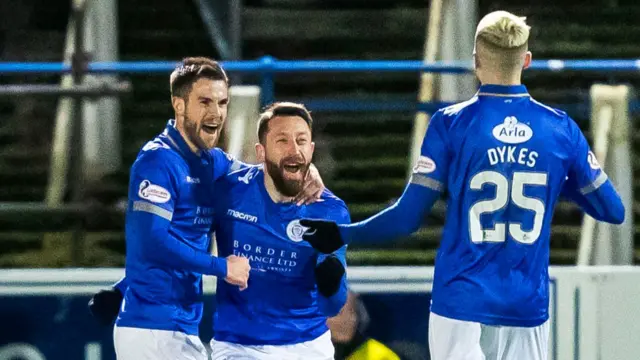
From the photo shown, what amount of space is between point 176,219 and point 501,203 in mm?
1187

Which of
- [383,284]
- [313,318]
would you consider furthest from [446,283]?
[383,284]

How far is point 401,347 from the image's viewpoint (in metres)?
6.25

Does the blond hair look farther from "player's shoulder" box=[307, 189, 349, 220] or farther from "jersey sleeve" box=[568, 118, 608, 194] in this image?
"player's shoulder" box=[307, 189, 349, 220]

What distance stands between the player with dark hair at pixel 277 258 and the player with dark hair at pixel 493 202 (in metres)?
0.45

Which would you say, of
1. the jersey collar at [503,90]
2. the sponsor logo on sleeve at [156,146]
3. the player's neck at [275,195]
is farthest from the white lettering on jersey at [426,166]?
the sponsor logo on sleeve at [156,146]

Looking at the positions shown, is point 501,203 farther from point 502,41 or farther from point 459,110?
point 502,41

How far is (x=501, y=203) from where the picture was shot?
4.58m

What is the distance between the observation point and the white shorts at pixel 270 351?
4.98 meters

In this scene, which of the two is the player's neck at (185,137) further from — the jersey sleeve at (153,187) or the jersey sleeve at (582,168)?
the jersey sleeve at (582,168)

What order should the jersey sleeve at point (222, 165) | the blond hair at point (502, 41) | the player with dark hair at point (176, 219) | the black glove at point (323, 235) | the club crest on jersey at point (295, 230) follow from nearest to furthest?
the blond hair at point (502, 41), the black glove at point (323, 235), the player with dark hair at point (176, 219), the club crest on jersey at point (295, 230), the jersey sleeve at point (222, 165)

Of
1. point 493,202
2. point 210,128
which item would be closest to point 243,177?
point 210,128

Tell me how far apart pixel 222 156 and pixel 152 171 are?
35 centimetres

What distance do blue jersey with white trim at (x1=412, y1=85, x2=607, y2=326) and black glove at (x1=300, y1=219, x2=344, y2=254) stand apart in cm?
36

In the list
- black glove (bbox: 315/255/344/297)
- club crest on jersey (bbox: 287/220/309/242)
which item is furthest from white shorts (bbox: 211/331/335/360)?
club crest on jersey (bbox: 287/220/309/242)
